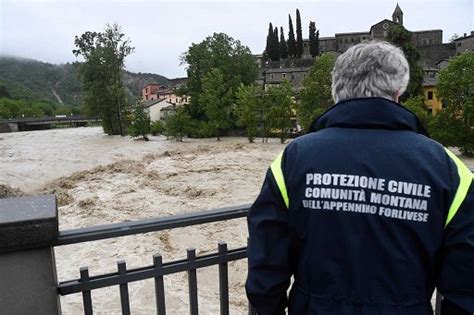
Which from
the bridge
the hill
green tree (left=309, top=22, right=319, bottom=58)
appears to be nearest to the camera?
the bridge

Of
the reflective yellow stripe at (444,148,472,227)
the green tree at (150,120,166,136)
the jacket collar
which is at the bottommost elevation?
the green tree at (150,120,166,136)

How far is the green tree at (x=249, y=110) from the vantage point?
49438 mm

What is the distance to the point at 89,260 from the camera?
468 inches

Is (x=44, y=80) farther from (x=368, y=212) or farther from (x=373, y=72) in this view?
(x=368, y=212)

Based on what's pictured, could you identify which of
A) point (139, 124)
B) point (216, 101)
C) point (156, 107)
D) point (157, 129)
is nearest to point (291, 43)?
point (156, 107)

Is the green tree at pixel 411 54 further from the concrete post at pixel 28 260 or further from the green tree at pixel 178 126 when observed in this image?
the concrete post at pixel 28 260

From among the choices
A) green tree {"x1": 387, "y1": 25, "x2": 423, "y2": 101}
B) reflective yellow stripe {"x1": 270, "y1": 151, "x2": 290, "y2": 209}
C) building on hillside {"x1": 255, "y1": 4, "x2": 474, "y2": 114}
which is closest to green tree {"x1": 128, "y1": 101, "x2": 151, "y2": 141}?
building on hillside {"x1": 255, "y1": 4, "x2": 474, "y2": 114}

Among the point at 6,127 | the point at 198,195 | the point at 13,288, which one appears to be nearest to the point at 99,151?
the point at 198,195

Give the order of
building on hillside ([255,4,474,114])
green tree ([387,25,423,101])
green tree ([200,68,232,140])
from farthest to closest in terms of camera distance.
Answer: building on hillside ([255,4,474,114]) → green tree ([200,68,232,140]) → green tree ([387,25,423,101])

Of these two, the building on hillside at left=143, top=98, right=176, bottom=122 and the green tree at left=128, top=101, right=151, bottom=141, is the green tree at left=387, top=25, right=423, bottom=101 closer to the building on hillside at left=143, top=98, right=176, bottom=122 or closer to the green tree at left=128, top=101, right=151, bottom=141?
the green tree at left=128, top=101, right=151, bottom=141

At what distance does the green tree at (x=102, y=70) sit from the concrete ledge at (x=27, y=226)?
59994 millimetres

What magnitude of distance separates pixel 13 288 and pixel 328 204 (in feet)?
4.88

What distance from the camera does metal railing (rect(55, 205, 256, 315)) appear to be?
6.75 feet

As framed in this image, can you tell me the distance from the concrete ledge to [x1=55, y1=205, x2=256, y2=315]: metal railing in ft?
→ 0.25
